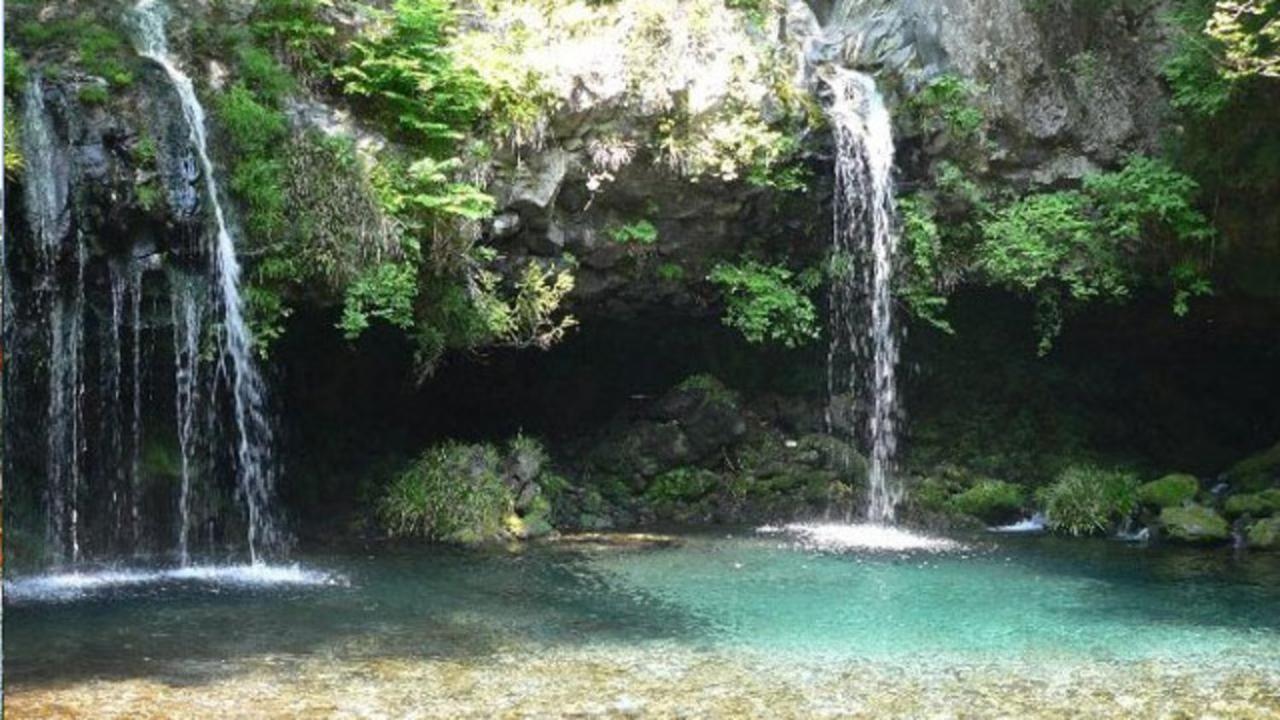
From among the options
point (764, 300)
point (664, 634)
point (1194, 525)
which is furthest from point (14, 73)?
point (1194, 525)

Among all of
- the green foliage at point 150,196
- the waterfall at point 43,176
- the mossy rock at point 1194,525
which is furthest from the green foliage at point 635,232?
the mossy rock at point 1194,525

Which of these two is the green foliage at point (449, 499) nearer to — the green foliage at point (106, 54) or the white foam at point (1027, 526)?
the green foliage at point (106, 54)

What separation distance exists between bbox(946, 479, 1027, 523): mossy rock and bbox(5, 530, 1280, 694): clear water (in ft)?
9.28

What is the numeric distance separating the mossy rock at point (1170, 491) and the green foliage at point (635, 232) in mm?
7293

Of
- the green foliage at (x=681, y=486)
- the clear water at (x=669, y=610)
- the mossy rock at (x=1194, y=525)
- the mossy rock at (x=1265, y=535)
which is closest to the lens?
the clear water at (x=669, y=610)

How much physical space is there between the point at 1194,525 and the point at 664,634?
8.68 metres

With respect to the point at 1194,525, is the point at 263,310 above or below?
above

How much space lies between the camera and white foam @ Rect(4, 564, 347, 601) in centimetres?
1029

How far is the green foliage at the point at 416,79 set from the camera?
12625 millimetres

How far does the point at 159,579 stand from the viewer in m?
11.0

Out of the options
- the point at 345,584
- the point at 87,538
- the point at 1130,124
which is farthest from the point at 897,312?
the point at 87,538

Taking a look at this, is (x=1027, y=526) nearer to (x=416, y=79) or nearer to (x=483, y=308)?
(x=483, y=308)

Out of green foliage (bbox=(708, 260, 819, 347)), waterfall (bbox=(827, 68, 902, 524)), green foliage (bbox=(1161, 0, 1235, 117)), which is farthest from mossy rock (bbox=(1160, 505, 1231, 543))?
green foliage (bbox=(708, 260, 819, 347))

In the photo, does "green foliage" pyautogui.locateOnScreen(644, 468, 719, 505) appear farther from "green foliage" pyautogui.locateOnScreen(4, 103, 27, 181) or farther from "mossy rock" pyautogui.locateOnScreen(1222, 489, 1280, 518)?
"green foliage" pyautogui.locateOnScreen(4, 103, 27, 181)
